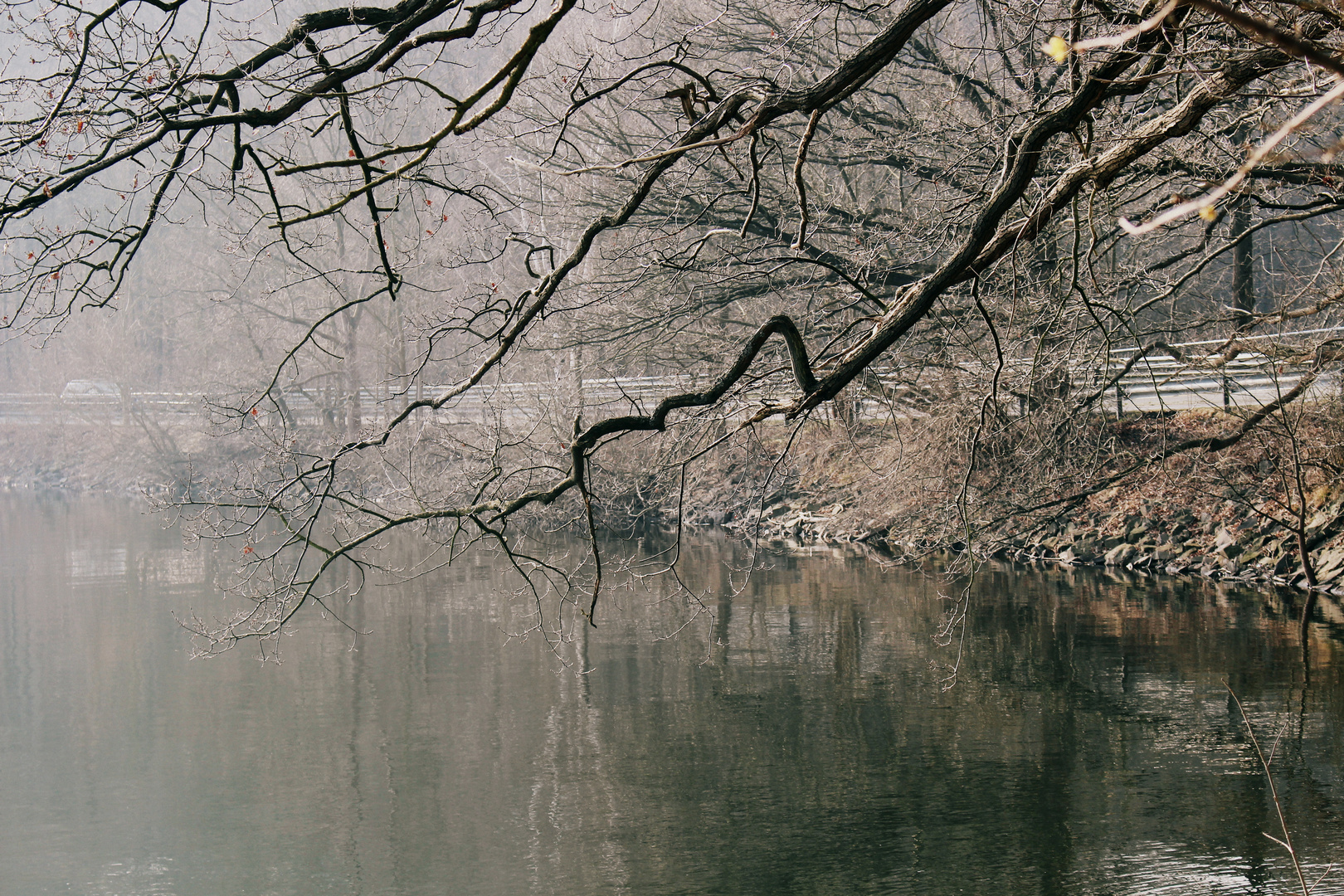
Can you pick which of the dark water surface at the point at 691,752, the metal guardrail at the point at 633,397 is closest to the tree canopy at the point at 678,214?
the metal guardrail at the point at 633,397

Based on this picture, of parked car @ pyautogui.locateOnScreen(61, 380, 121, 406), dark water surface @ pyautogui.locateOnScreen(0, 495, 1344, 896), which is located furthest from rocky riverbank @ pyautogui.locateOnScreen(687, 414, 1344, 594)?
parked car @ pyautogui.locateOnScreen(61, 380, 121, 406)

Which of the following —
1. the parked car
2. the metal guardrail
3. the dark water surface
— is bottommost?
the dark water surface

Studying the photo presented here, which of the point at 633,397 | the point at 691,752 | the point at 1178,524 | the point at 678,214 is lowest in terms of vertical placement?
the point at 691,752

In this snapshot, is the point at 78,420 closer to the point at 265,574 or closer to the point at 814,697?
the point at 265,574

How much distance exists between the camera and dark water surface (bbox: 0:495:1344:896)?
7.84 m

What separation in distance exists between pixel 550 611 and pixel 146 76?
1142cm

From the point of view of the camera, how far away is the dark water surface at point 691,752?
7.84 meters

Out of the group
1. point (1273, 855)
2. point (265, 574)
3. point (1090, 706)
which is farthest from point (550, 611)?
point (1273, 855)

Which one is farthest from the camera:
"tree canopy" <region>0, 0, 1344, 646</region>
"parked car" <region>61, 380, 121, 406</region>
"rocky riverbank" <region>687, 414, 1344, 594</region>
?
"parked car" <region>61, 380, 121, 406</region>

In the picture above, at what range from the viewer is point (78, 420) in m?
36.8

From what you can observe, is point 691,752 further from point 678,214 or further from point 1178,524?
point 1178,524

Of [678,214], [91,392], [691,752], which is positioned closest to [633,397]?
[678,214]

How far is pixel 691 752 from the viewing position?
32.8ft

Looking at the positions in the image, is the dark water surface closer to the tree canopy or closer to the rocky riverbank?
the rocky riverbank
